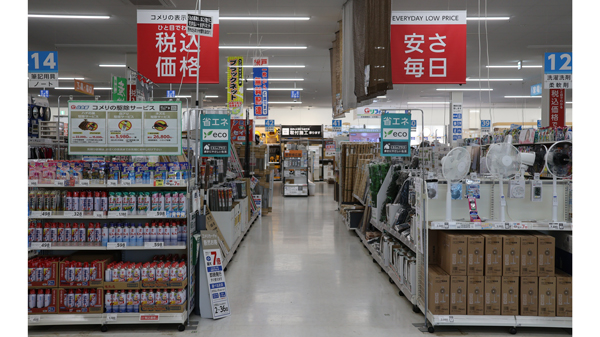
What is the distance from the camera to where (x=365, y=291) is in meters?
5.39

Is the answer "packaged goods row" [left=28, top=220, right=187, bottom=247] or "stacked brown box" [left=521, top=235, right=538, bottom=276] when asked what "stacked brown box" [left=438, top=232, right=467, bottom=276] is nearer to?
"stacked brown box" [left=521, top=235, right=538, bottom=276]

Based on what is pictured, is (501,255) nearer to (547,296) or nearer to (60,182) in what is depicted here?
(547,296)

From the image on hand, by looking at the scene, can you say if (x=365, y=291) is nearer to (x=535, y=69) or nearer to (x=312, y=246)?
(x=312, y=246)

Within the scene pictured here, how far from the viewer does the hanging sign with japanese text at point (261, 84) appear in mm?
10781

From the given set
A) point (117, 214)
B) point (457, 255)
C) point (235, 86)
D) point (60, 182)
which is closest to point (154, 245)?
point (117, 214)

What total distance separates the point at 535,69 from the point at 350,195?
9438 millimetres

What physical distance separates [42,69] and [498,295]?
8945mm

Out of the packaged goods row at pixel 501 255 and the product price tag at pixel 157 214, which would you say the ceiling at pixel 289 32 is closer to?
the product price tag at pixel 157 214

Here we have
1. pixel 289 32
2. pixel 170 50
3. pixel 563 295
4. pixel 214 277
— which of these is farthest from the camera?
pixel 289 32

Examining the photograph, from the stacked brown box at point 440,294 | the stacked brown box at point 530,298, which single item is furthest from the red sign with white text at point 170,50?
the stacked brown box at point 530,298

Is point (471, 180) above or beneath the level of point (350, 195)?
above

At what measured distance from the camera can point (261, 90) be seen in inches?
472

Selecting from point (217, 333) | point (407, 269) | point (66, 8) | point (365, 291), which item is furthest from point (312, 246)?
point (66, 8)

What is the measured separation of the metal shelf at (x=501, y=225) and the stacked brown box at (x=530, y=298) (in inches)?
20.1
